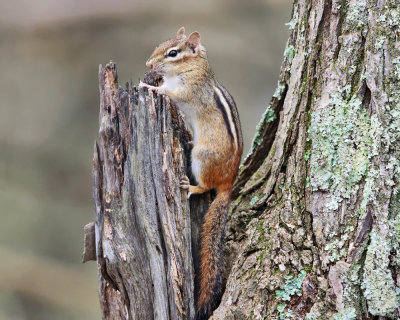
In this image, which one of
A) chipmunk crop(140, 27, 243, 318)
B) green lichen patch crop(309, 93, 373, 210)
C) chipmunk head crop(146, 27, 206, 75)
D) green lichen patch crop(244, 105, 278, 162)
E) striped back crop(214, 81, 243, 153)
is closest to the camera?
green lichen patch crop(309, 93, 373, 210)

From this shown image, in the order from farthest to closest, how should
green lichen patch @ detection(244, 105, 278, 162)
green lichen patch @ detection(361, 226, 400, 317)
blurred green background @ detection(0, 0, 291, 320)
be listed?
blurred green background @ detection(0, 0, 291, 320) → green lichen patch @ detection(244, 105, 278, 162) → green lichen patch @ detection(361, 226, 400, 317)

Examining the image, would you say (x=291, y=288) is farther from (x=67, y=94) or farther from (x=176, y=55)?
(x=67, y=94)

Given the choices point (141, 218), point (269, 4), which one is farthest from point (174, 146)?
point (269, 4)

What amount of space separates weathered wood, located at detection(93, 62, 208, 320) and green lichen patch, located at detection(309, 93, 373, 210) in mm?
762

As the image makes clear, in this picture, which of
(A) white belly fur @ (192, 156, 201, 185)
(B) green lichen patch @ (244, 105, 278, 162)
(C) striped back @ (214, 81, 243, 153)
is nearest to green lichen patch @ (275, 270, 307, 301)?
(A) white belly fur @ (192, 156, 201, 185)

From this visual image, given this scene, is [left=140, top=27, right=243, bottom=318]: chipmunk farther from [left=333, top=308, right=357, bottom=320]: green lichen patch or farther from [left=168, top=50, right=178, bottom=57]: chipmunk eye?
[left=333, top=308, right=357, bottom=320]: green lichen patch

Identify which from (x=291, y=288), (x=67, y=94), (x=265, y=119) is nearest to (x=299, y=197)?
(x=291, y=288)

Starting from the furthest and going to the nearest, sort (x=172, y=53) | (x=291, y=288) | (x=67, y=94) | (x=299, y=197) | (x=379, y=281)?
1. (x=67, y=94)
2. (x=172, y=53)
3. (x=299, y=197)
4. (x=291, y=288)
5. (x=379, y=281)

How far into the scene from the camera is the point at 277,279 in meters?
2.84

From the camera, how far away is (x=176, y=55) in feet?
13.8

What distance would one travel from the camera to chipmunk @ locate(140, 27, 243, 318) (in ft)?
10.4

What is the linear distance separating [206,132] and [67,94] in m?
3.87

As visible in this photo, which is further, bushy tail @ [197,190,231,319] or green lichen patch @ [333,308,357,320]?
bushy tail @ [197,190,231,319]

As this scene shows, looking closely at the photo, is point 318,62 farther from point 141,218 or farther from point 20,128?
point 20,128
